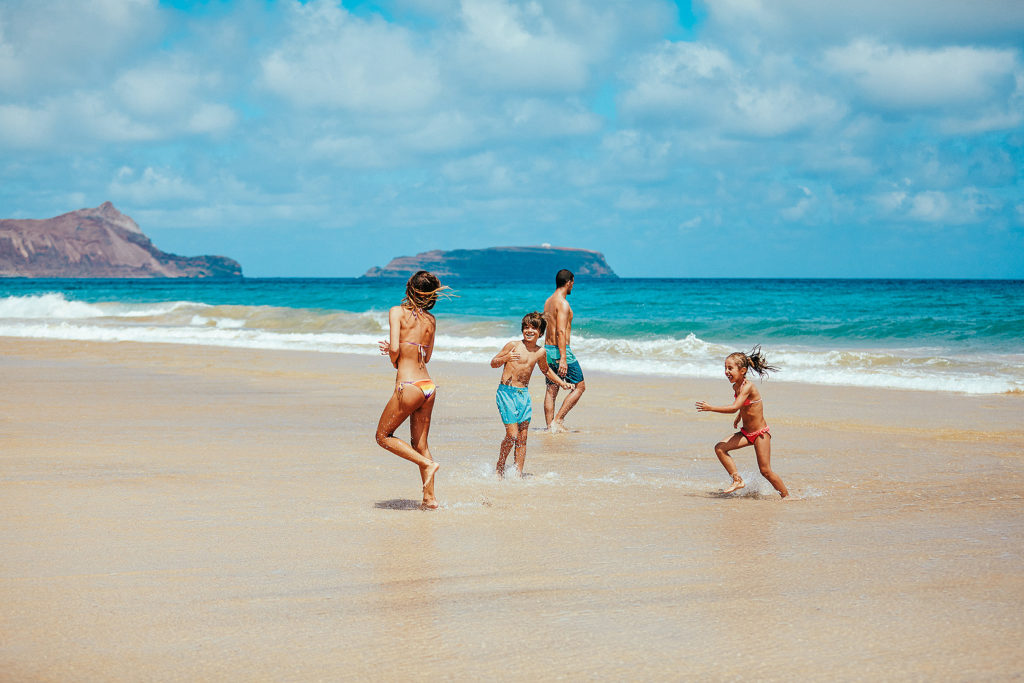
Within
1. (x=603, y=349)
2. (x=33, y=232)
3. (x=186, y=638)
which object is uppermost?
(x=33, y=232)

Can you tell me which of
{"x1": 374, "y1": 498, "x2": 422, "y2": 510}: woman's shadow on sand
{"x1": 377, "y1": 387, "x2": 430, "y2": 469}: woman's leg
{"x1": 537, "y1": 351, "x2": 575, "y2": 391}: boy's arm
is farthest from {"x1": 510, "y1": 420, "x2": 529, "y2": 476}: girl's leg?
{"x1": 377, "y1": 387, "x2": 430, "y2": 469}: woman's leg

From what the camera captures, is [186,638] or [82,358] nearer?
[186,638]

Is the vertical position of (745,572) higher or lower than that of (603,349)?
lower

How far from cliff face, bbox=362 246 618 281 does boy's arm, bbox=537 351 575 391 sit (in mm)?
136574

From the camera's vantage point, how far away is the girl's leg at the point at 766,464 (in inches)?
240

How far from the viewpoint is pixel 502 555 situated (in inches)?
184

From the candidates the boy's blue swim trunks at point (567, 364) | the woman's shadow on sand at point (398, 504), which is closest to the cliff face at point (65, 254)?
the boy's blue swim trunks at point (567, 364)

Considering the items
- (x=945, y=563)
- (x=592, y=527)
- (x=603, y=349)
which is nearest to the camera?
(x=945, y=563)

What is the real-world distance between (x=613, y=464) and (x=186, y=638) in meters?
4.41

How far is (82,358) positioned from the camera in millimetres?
16797

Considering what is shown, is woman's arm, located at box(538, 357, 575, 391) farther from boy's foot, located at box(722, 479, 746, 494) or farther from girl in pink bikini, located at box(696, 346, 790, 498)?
boy's foot, located at box(722, 479, 746, 494)

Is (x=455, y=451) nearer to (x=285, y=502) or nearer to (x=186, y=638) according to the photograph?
(x=285, y=502)

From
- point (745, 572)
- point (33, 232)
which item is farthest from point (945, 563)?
point (33, 232)

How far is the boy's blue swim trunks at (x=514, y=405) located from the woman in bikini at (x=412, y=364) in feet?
4.13
